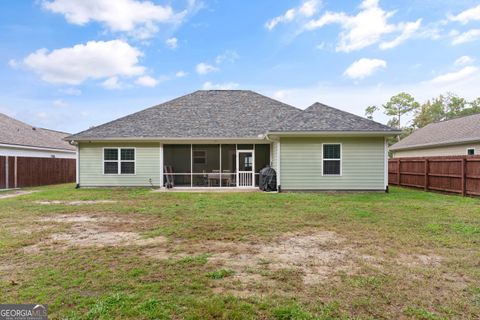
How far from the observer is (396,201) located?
982cm

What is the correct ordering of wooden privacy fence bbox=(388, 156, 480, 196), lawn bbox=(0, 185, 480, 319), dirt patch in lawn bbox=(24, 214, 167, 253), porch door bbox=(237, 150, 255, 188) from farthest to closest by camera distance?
porch door bbox=(237, 150, 255, 188) < wooden privacy fence bbox=(388, 156, 480, 196) < dirt patch in lawn bbox=(24, 214, 167, 253) < lawn bbox=(0, 185, 480, 319)

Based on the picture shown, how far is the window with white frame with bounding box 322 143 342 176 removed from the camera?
12430mm

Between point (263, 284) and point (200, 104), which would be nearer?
point (263, 284)

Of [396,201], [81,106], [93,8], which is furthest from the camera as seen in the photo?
[81,106]

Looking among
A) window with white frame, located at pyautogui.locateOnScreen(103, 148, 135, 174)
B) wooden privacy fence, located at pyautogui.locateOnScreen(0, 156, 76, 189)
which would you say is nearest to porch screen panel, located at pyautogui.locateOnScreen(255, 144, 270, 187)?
window with white frame, located at pyautogui.locateOnScreen(103, 148, 135, 174)

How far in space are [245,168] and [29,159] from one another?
12.4 metres

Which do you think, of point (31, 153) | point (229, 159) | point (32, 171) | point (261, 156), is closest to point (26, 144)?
point (31, 153)

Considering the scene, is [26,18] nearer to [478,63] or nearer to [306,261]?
[306,261]

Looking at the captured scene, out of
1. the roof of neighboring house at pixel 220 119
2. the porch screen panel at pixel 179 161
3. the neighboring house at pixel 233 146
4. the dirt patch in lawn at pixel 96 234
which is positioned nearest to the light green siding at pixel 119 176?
the neighboring house at pixel 233 146

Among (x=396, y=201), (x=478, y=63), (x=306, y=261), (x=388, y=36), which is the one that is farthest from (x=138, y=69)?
(x=478, y=63)

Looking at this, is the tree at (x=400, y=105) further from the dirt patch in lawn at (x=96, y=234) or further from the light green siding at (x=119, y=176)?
the dirt patch in lawn at (x=96, y=234)

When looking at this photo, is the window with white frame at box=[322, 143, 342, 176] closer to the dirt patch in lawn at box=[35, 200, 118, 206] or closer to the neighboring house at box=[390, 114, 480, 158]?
the neighboring house at box=[390, 114, 480, 158]

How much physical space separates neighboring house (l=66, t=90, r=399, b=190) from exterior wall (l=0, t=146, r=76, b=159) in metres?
4.38

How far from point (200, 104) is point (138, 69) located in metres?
6.40
